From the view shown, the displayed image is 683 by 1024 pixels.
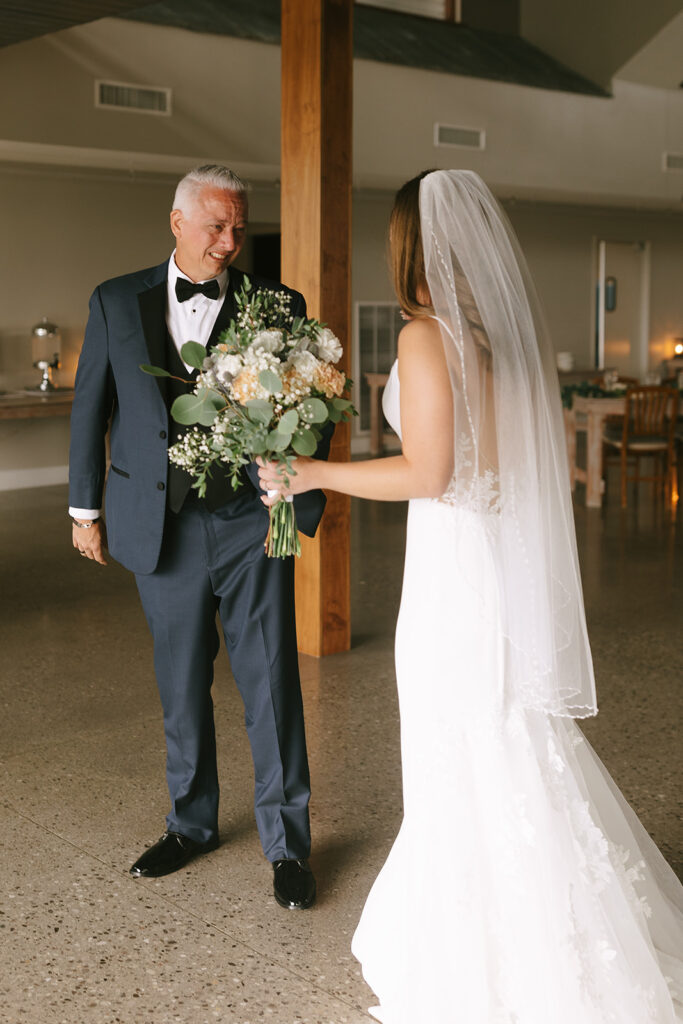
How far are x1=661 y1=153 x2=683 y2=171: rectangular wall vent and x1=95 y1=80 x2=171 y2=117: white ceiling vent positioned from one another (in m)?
6.81

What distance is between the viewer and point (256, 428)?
243cm

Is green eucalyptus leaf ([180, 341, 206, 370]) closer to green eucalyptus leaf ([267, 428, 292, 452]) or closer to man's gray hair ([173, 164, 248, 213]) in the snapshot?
green eucalyptus leaf ([267, 428, 292, 452])

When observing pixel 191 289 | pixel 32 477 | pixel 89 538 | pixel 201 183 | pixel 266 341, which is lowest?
pixel 32 477

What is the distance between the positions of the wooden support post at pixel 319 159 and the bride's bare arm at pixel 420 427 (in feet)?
7.38

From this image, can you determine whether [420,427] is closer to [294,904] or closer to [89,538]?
[89,538]

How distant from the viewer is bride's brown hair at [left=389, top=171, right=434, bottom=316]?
89.8 inches

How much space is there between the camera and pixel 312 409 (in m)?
2.42

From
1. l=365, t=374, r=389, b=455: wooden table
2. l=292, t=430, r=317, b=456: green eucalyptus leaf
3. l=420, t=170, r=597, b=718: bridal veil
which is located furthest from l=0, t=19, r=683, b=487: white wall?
l=420, t=170, r=597, b=718: bridal veil

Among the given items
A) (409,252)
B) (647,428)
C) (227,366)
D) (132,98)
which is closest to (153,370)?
(227,366)

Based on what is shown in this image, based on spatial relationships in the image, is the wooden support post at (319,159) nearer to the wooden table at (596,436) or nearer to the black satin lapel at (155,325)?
the black satin lapel at (155,325)

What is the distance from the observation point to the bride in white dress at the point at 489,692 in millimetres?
2230

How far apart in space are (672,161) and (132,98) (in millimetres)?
7299

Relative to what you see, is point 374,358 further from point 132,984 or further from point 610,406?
→ point 132,984

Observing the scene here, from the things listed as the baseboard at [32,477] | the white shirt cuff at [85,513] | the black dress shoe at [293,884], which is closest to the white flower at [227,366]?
the white shirt cuff at [85,513]
